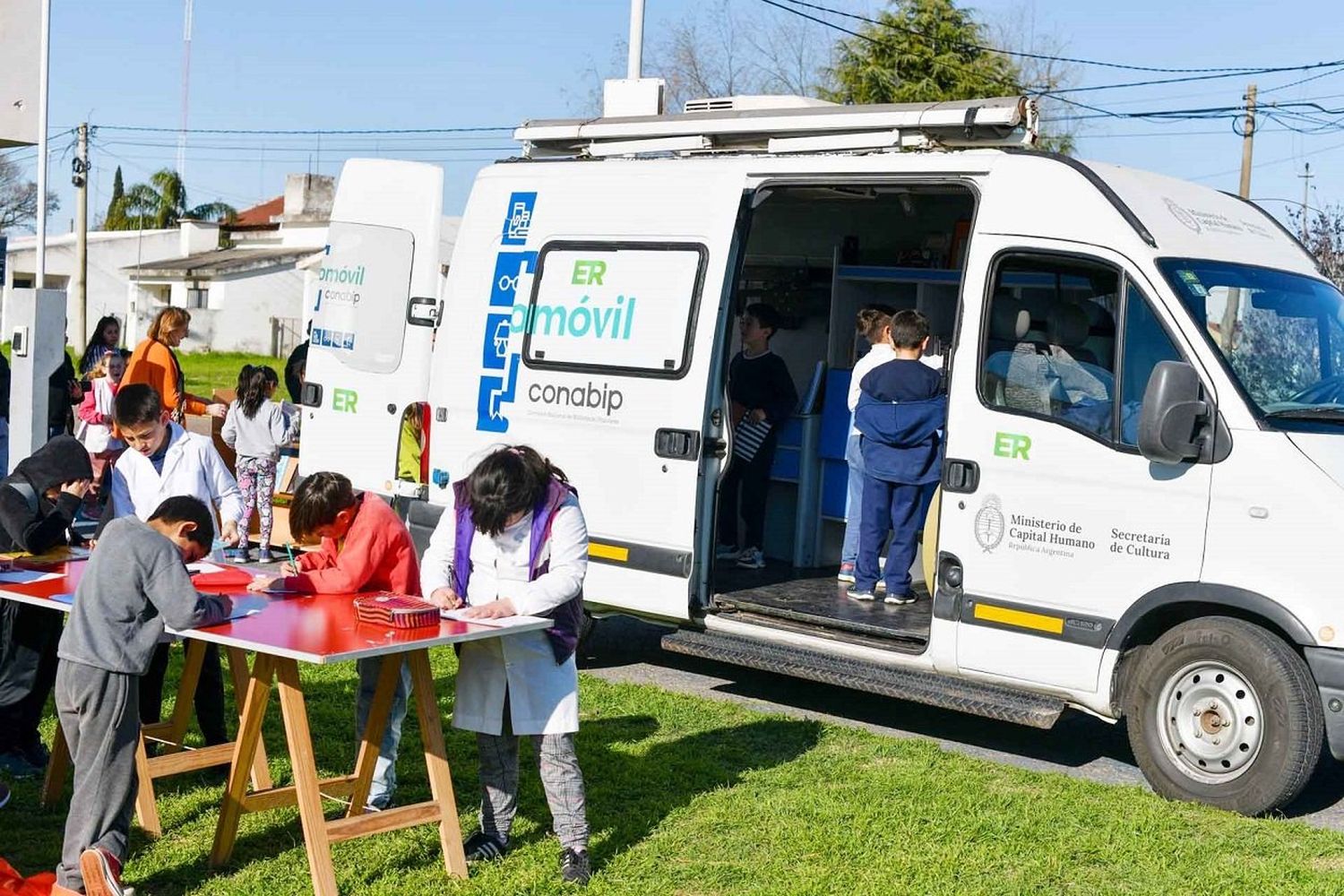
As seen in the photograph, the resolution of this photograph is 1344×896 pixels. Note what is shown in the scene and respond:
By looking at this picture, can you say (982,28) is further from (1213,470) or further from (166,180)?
(166,180)

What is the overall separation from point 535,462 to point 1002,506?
2.47 meters

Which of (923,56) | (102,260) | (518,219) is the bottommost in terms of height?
(518,219)

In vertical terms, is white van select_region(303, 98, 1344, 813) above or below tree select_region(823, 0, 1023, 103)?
below

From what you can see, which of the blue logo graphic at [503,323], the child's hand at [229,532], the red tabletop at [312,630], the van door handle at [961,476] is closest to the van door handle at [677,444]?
the blue logo graphic at [503,323]

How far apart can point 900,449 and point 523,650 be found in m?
3.29

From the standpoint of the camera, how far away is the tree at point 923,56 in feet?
108

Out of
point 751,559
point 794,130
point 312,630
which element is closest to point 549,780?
point 312,630

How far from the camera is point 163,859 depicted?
5.71m

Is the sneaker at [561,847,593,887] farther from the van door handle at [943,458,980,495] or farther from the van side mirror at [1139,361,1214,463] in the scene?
the van side mirror at [1139,361,1214,463]

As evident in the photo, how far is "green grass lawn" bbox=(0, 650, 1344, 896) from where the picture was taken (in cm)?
564

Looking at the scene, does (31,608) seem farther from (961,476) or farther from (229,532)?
(961,476)

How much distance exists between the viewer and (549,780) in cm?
561

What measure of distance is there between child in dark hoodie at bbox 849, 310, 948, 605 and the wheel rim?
1.93 metres

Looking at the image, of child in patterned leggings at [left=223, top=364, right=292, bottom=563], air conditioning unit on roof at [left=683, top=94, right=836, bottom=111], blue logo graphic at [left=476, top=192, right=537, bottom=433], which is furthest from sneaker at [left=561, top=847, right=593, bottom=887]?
child in patterned leggings at [left=223, top=364, right=292, bottom=563]
